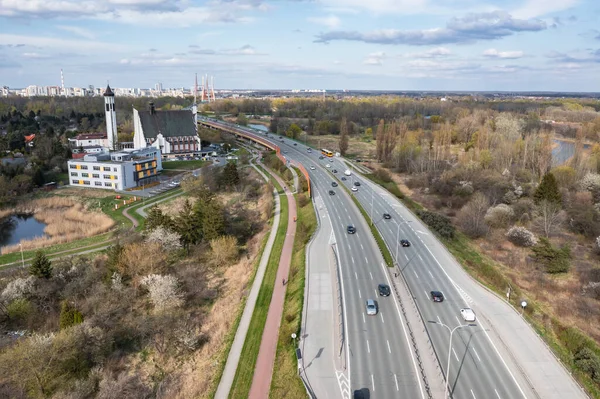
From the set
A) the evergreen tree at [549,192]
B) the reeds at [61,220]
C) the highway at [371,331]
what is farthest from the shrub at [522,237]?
the reeds at [61,220]

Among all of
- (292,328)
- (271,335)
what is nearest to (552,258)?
(292,328)

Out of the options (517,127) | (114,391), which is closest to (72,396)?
(114,391)

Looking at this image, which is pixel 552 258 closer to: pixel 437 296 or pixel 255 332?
pixel 437 296

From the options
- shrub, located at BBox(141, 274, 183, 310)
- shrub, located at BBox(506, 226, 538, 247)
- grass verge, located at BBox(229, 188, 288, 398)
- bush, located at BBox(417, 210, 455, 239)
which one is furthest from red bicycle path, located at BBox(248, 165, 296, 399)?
shrub, located at BBox(506, 226, 538, 247)

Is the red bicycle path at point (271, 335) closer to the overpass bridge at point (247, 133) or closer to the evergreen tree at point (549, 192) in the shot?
the evergreen tree at point (549, 192)

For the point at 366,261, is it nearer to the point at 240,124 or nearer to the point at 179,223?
the point at 179,223

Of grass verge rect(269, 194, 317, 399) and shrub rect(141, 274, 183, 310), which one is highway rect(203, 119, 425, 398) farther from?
shrub rect(141, 274, 183, 310)
